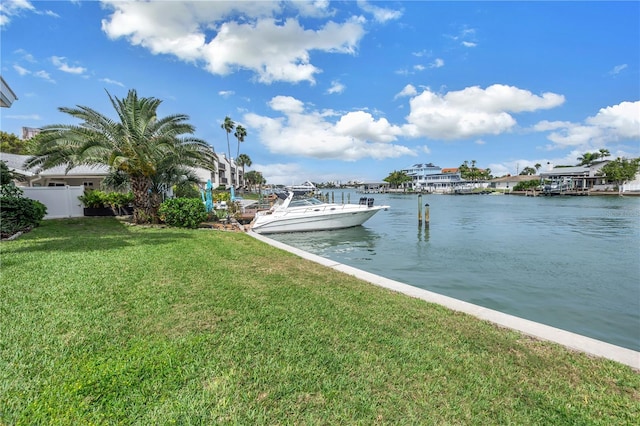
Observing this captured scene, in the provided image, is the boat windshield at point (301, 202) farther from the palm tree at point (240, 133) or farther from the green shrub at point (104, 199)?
the palm tree at point (240, 133)

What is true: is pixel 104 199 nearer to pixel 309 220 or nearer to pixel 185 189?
pixel 185 189

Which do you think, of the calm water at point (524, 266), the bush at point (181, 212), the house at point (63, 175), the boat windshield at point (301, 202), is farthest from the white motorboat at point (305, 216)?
the house at point (63, 175)

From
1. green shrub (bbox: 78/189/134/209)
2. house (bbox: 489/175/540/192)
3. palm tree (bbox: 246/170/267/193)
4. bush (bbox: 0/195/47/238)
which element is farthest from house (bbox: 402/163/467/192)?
bush (bbox: 0/195/47/238)

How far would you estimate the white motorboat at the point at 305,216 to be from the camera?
58.7 ft

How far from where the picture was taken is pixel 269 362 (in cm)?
320

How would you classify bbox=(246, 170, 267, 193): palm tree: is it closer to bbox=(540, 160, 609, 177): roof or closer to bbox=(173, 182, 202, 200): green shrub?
bbox=(173, 182, 202, 200): green shrub

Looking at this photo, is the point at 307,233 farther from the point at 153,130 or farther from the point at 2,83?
the point at 2,83

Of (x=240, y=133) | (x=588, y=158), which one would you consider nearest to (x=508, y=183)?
(x=588, y=158)

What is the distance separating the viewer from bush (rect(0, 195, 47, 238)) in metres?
9.69

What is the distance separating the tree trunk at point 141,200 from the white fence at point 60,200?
4389mm

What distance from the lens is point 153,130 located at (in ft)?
48.8

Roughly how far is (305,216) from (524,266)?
10965 mm

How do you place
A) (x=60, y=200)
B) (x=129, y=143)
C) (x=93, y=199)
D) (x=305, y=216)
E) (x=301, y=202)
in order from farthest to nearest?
(x=301, y=202) < (x=305, y=216) < (x=93, y=199) < (x=60, y=200) < (x=129, y=143)

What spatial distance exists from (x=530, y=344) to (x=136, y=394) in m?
4.33
